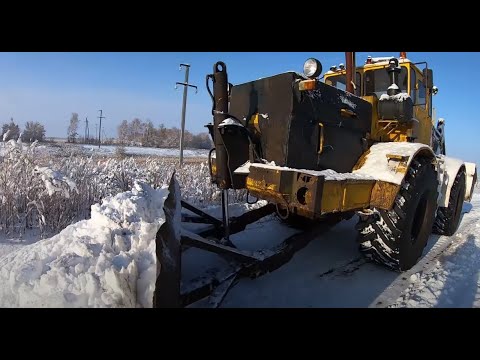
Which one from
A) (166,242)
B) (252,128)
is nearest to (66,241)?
(166,242)

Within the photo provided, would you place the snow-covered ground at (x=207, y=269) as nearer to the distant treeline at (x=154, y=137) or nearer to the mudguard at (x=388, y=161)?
the mudguard at (x=388, y=161)

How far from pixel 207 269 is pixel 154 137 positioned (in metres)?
70.8

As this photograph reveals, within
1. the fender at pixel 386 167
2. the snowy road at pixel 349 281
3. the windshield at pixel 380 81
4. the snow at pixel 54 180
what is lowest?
the snowy road at pixel 349 281

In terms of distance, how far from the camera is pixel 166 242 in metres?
2.02

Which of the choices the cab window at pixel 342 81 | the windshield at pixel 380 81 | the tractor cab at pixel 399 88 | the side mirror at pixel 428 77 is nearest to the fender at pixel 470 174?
the tractor cab at pixel 399 88

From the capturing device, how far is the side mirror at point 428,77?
468 cm

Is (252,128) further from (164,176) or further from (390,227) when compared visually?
(164,176)

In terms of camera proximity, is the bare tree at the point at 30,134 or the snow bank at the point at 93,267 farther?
the bare tree at the point at 30,134

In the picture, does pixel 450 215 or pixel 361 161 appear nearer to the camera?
pixel 361 161

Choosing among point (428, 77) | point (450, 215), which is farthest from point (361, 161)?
point (450, 215)

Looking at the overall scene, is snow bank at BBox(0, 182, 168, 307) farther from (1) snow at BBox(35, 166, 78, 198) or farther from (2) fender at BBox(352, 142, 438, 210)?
(2) fender at BBox(352, 142, 438, 210)

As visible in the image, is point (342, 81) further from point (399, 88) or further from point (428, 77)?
point (428, 77)

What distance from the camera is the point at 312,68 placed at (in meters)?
2.87
